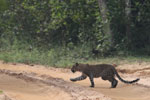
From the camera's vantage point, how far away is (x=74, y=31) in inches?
824

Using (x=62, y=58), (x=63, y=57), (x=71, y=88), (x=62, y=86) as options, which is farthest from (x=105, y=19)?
(x=71, y=88)

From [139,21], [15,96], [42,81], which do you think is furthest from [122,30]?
[15,96]

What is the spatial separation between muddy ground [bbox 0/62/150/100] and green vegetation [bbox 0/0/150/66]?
168 cm

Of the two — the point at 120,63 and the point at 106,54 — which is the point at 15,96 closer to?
the point at 120,63

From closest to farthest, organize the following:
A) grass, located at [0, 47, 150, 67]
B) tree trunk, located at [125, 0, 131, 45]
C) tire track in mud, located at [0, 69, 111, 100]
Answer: tire track in mud, located at [0, 69, 111, 100] < grass, located at [0, 47, 150, 67] < tree trunk, located at [125, 0, 131, 45]

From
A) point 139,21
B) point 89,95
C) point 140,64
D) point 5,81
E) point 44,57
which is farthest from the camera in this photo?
point 139,21

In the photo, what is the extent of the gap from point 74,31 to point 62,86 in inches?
443

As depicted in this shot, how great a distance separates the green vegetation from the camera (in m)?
17.4

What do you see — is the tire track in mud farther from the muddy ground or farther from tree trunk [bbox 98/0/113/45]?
tree trunk [bbox 98/0/113/45]

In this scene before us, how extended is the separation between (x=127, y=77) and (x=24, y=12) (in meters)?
10.9

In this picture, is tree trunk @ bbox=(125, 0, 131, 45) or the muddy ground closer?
the muddy ground

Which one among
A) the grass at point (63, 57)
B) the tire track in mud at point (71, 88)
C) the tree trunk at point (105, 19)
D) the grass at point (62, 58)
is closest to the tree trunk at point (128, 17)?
the tree trunk at point (105, 19)

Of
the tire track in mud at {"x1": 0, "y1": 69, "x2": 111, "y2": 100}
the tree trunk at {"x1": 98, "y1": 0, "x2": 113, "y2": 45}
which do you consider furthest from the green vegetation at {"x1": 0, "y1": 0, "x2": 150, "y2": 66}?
the tire track in mud at {"x1": 0, "y1": 69, "x2": 111, "y2": 100}

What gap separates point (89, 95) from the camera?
28.0 feet
